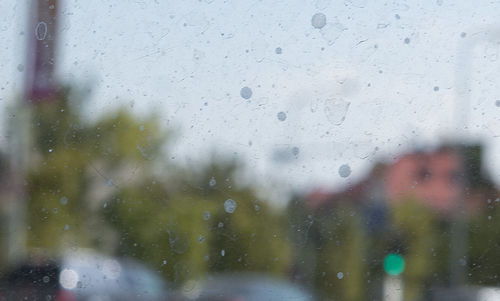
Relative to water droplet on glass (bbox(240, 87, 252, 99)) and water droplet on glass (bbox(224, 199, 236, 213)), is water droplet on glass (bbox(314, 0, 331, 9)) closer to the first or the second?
water droplet on glass (bbox(240, 87, 252, 99))

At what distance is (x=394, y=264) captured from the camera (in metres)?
1.27

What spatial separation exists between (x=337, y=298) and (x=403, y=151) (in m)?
0.30

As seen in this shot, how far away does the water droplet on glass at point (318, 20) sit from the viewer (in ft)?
4.26

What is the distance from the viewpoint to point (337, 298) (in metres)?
1.24

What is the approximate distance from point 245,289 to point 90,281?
32 cm

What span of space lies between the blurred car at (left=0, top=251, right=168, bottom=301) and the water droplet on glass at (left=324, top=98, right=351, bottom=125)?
0.46m

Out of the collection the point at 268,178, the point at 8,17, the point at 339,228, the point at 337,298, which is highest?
the point at 8,17

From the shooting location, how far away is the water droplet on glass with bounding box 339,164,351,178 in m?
1.25

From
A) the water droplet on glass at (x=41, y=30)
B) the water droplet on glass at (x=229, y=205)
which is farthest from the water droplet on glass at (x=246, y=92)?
the water droplet on glass at (x=41, y=30)

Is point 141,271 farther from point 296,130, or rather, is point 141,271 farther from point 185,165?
point 296,130

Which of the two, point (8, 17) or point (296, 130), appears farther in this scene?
point (8, 17)

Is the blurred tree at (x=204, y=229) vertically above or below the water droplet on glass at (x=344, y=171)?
below

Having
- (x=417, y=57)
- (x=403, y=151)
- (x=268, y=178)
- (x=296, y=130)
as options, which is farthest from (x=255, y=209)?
(x=417, y=57)

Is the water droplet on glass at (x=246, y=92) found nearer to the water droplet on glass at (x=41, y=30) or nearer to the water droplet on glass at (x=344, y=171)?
the water droplet on glass at (x=344, y=171)
